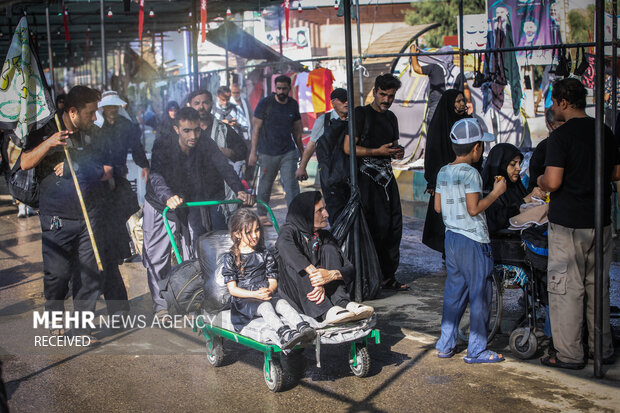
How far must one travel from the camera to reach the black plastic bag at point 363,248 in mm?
6414

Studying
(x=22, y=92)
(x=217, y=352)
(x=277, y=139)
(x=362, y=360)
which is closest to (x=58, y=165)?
(x=22, y=92)

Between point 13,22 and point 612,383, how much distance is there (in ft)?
54.1

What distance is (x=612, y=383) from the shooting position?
4.48m

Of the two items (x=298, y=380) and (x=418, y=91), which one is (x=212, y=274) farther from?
(x=418, y=91)

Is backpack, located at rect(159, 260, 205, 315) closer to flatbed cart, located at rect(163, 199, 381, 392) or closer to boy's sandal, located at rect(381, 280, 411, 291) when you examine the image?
flatbed cart, located at rect(163, 199, 381, 392)

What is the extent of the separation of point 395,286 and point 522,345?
86.4 inches

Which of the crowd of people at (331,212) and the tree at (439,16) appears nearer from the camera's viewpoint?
the crowd of people at (331,212)

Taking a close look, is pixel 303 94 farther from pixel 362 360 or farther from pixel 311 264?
pixel 362 360

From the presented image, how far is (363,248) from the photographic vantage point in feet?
21.2

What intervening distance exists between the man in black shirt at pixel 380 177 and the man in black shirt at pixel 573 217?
2258 mm

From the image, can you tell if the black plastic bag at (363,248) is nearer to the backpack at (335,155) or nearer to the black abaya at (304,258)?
the backpack at (335,155)

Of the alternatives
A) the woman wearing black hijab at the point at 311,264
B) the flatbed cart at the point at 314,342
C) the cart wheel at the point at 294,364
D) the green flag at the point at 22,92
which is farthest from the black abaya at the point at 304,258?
the green flag at the point at 22,92

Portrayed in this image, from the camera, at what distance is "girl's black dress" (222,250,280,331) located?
4.84 metres

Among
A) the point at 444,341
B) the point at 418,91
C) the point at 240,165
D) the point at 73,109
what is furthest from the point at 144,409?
the point at 418,91
